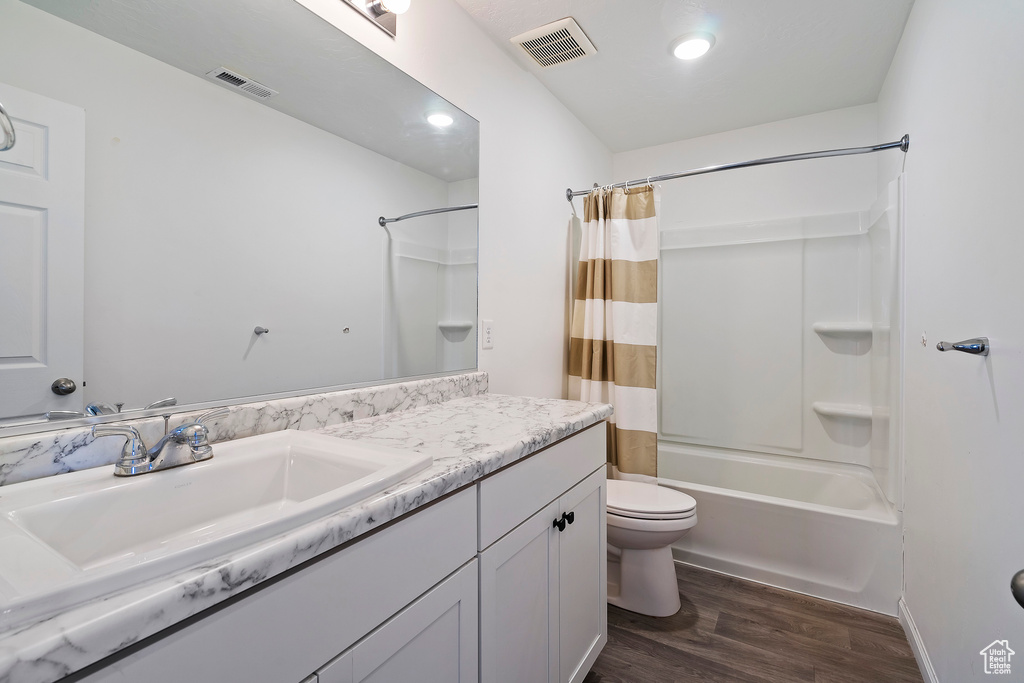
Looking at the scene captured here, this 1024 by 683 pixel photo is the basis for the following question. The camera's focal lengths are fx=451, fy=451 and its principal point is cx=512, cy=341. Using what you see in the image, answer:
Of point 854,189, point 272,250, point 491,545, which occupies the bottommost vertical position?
point 491,545

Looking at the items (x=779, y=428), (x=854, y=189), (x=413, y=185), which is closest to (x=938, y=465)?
(x=779, y=428)

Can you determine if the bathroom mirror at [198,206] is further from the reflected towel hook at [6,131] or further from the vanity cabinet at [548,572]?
the vanity cabinet at [548,572]

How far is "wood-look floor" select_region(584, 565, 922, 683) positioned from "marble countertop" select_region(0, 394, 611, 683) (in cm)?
105

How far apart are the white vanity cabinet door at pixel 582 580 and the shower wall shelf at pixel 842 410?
1.71 metres

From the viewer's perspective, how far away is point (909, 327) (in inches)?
68.5

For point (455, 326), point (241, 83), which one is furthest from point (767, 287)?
point (241, 83)

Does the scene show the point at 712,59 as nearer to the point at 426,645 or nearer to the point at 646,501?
the point at 646,501

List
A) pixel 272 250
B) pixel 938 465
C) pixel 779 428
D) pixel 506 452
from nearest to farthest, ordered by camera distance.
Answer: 1. pixel 506 452
2. pixel 272 250
3. pixel 938 465
4. pixel 779 428

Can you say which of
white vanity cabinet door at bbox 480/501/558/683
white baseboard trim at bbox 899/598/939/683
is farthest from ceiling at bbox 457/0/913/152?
white baseboard trim at bbox 899/598/939/683

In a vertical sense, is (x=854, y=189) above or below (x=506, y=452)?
above

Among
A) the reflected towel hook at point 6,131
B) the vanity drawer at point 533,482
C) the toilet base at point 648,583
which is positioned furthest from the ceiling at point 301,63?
the toilet base at point 648,583

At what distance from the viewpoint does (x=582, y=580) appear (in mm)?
1383

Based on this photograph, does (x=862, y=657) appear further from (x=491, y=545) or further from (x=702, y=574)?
(x=491, y=545)

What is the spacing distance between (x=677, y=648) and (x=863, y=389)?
1739 millimetres
